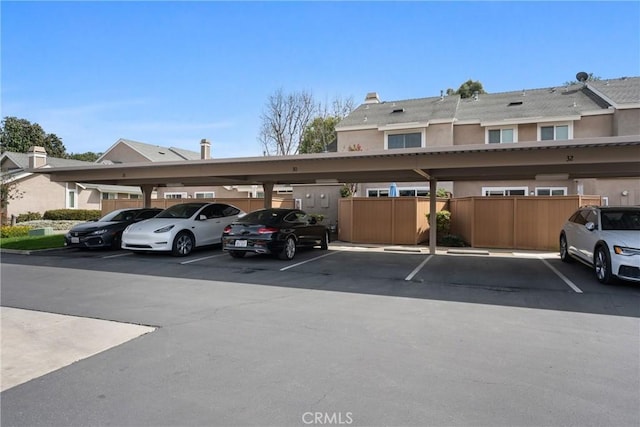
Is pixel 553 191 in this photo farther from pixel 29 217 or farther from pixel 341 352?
pixel 29 217

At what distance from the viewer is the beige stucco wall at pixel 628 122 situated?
20.0 metres

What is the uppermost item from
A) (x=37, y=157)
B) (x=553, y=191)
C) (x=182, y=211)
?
(x=37, y=157)

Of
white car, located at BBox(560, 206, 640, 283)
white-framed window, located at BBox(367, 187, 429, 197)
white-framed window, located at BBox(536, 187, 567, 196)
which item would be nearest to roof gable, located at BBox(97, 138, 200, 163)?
white-framed window, located at BBox(367, 187, 429, 197)

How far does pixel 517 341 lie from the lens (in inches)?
195

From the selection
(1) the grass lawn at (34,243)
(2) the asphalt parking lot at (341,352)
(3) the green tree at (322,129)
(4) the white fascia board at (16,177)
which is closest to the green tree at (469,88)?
(3) the green tree at (322,129)

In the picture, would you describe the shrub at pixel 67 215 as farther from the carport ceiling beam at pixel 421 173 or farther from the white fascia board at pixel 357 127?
the carport ceiling beam at pixel 421 173

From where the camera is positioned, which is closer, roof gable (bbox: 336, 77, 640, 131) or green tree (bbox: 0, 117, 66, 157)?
roof gable (bbox: 336, 77, 640, 131)

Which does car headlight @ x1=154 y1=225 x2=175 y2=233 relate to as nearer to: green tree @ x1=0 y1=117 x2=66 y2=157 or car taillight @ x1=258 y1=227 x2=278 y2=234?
A: car taillight @ x1=258 y1=227 x2=278 y2=234

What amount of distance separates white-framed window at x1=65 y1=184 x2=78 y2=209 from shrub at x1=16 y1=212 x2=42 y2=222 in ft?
9.07

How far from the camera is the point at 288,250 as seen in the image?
11586mm

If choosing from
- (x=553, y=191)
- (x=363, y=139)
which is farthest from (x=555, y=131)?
(x=363, y=139)

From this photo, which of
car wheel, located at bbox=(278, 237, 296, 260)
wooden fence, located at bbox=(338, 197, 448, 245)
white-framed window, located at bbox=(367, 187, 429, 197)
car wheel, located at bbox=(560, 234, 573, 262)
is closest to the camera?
car wheel, located at bbox=(278, 237, 296, 260)

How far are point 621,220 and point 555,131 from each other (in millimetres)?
14357

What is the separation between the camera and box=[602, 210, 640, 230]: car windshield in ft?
29.6
